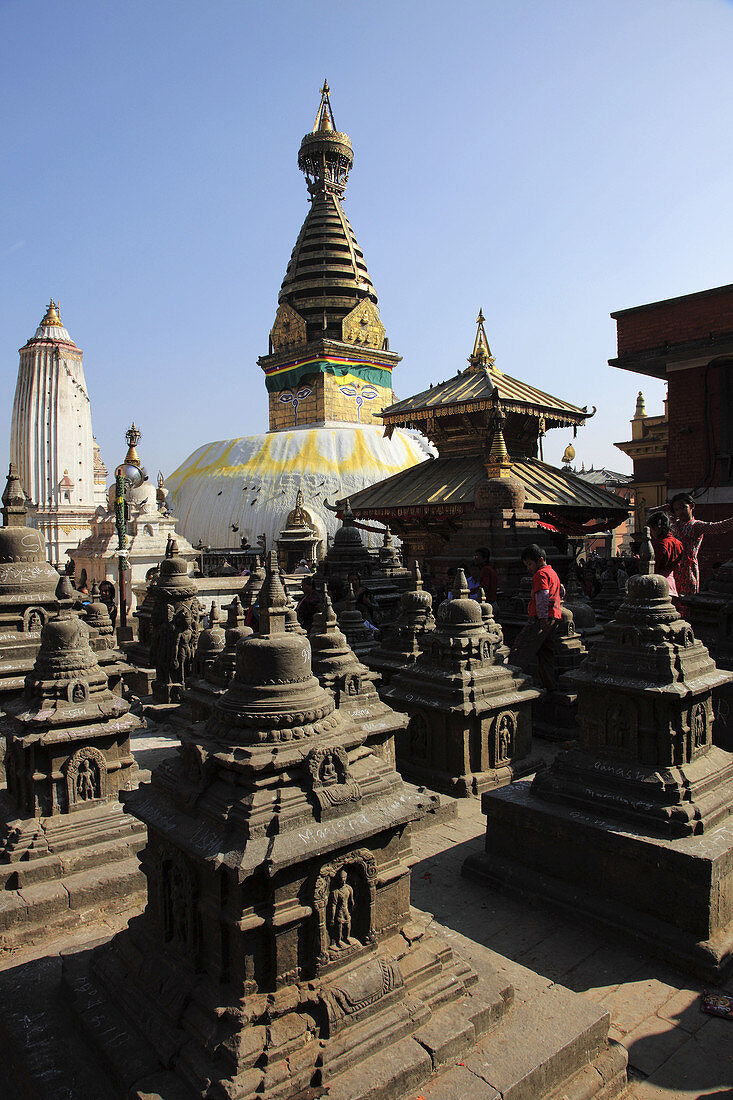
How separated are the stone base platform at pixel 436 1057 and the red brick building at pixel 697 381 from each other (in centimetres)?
1094

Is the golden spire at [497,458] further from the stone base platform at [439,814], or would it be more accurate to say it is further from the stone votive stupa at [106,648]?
A: the stone base platform at [439,814]

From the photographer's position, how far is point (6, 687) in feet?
17.0

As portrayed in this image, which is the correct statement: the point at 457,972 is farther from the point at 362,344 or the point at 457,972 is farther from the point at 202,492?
the point at 362,344

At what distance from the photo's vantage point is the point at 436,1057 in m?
2.38

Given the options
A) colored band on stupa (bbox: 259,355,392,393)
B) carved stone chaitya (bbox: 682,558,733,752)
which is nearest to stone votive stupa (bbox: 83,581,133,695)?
carved stone chaitya (bbox: 682,558,733,752)

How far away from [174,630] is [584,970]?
6.31 meters

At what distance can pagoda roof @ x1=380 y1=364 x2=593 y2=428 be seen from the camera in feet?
60.0

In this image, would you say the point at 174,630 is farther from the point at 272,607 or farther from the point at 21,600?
the point at 272,607

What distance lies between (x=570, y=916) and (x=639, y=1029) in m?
0.82

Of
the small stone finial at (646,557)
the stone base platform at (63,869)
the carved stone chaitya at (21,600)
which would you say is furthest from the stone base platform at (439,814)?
the carved stone chaitya at (21,600)

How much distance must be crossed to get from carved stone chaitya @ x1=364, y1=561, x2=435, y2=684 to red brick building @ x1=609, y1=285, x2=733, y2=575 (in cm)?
753

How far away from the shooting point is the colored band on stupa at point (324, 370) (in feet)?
121

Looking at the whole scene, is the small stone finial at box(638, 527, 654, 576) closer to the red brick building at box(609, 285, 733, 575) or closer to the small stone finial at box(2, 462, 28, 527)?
the small stone finial at box(2, 462, 28, 527)

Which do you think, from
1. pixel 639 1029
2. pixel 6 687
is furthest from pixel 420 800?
pixel 6 687
